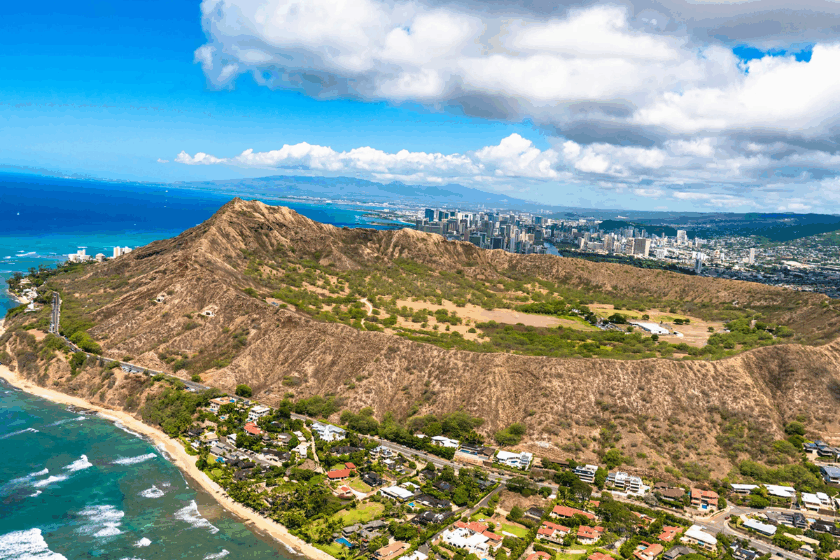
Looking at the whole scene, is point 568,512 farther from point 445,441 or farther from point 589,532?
point 445,441

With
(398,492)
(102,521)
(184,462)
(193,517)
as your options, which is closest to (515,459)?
(398,492)

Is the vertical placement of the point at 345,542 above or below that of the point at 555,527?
below

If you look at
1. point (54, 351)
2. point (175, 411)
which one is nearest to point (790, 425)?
point (175, 411)

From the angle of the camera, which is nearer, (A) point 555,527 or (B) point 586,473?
(A) point 555,527

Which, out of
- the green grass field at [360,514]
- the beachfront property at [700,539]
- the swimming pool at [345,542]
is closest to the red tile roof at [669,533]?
the beachfront property at [700,539]

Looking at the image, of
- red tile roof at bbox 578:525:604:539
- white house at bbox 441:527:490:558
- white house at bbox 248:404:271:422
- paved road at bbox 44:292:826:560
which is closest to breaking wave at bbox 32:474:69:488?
white house at bbox 248:404:271:422

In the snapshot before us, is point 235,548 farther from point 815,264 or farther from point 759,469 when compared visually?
point 815,264

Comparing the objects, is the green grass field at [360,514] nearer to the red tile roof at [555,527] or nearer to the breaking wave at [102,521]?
the red tile roof at [555,527]
